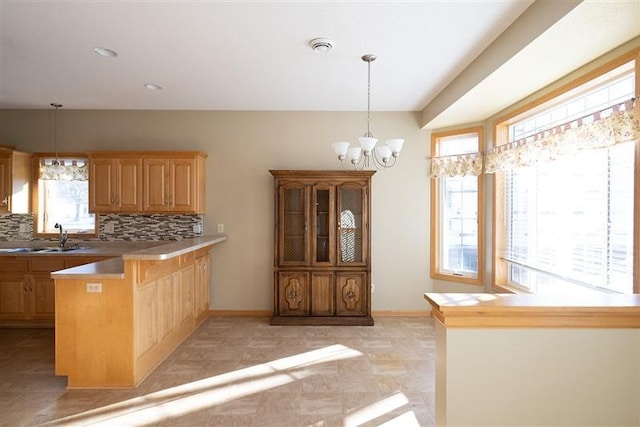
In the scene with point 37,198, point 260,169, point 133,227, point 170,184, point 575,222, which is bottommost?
point 133,227

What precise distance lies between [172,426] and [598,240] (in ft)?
10.5

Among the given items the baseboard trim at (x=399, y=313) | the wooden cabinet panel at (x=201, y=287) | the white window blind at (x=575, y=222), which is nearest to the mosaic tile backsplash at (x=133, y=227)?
the wooden cabinet panel at (x=201, y=287)

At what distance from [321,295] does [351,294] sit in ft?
1.20

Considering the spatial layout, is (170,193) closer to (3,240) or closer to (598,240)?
(3,240)

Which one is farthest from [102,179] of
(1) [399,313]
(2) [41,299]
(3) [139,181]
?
(1) [399,313]

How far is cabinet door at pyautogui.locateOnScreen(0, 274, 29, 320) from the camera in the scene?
163 inches

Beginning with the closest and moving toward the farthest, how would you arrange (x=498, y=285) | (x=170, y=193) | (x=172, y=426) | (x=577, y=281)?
(x=172, y=426) → (x=577, y=281) → (x=498, y=285) → (x=170, y=193)

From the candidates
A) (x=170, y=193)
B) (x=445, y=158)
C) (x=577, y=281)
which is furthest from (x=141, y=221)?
(x=577, y=281)

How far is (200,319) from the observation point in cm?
436

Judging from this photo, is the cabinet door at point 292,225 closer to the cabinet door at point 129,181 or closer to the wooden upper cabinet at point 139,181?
the wooden upper cabinet at point 139,181

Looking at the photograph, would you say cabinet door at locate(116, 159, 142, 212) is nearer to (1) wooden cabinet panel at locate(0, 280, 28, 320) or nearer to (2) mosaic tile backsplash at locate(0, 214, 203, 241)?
(2) mosaic tile backsplash at locate(0, 214, 203, 241)

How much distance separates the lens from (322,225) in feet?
14.5

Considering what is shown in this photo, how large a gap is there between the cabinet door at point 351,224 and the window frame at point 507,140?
1.48 m

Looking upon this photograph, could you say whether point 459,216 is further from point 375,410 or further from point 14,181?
point 14,181
